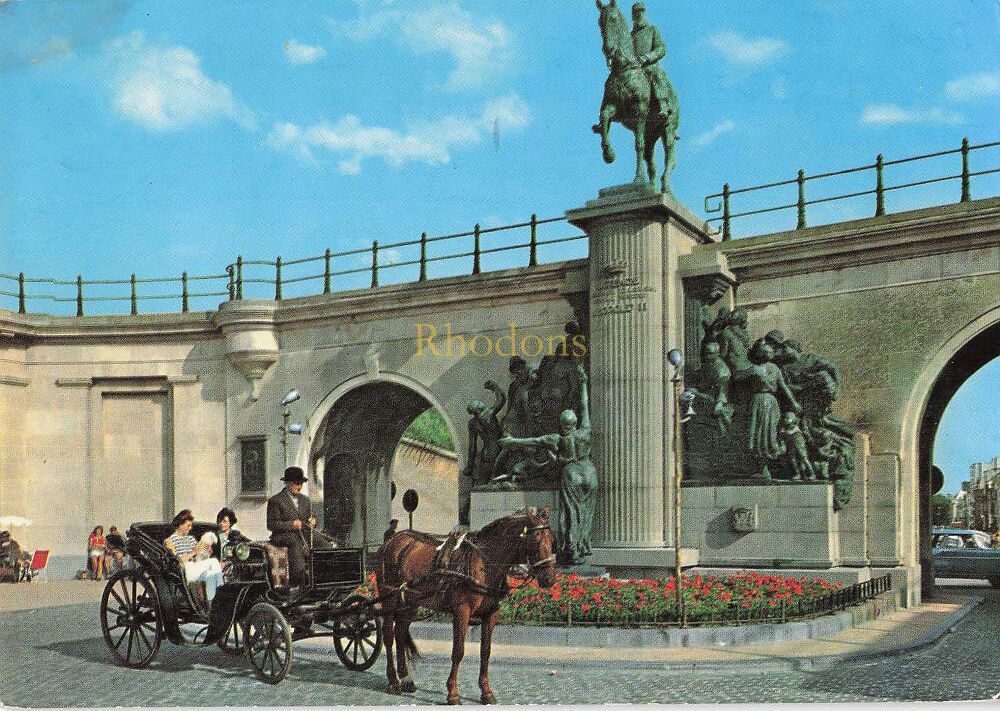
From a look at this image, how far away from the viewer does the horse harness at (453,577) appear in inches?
384

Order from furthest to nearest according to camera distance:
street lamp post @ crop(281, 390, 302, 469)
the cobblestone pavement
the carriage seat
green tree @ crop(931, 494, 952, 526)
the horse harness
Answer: green tree @ crop(931, 494, 952, 526) < street lamp post @ crop(281, 390, 302, 469) < the carriage seat < the cobblestone pavement < the horse harness

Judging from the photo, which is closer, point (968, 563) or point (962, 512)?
point (968, 563)

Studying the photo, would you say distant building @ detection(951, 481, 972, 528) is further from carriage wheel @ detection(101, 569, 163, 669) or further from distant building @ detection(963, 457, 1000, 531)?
carriage wheel @ detection(101, 569, 163, 669)

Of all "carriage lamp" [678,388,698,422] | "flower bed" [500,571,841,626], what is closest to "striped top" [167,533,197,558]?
"flower bed" [500,571,841,626]

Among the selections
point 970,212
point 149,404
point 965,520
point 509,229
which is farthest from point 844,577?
point 965,520

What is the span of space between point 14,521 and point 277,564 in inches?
639

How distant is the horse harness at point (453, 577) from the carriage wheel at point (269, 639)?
0.94 meters

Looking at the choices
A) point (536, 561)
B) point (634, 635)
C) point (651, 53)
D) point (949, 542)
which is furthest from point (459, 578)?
point (949, 542)

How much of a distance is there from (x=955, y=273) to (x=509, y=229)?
8331 mm

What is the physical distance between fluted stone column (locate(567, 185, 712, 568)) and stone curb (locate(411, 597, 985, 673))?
4206mm

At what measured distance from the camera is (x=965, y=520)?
3472cm

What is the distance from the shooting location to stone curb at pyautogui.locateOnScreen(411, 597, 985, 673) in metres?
11.5

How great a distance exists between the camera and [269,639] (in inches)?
418

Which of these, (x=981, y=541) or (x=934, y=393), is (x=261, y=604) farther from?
(x=981, y=541)
